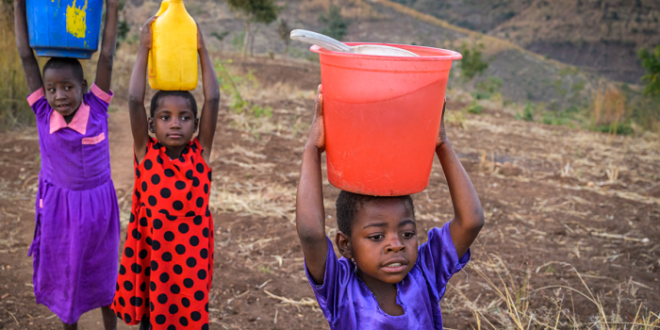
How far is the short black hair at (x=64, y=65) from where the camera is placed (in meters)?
2.25

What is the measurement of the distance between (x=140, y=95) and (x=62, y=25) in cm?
48

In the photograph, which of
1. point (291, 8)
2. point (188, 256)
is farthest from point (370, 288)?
point (291, 8)

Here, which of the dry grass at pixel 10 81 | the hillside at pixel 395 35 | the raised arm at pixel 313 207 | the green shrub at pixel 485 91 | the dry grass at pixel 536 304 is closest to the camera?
the raised arm at pixel 313 207

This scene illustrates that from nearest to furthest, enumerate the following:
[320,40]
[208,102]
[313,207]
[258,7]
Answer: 1. [320,40]
2. [313,207]
3. [208,102]
4. [258,7]

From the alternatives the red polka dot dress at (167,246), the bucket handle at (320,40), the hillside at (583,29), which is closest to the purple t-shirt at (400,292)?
the bucket handle at (320,40)

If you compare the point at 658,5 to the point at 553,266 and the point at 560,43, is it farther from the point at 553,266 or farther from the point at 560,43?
the point at 553,266

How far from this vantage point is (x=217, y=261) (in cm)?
347

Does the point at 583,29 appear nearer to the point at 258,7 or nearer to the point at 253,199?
the point at 258,7

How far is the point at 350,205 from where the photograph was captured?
5.07 feet

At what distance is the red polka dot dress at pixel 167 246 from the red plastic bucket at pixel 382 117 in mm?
936

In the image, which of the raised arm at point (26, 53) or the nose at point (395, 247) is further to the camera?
the raised arm at point (26, 53)

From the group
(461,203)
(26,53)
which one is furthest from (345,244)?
(26,53)

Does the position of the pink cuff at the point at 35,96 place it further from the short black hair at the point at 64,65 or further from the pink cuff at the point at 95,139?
the pink cuff at the point at 95,139

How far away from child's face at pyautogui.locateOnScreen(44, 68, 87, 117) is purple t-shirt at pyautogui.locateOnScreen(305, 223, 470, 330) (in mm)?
1518
